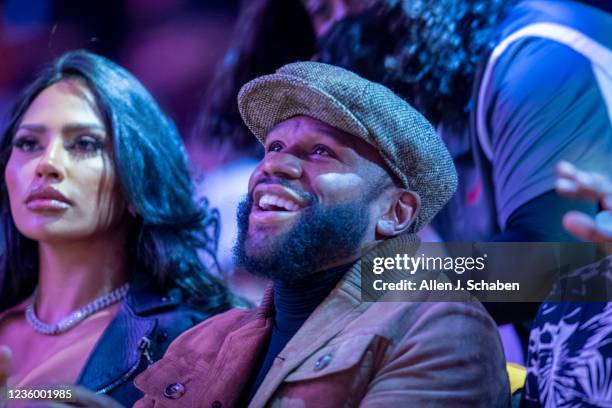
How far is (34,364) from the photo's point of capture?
2.35 metres

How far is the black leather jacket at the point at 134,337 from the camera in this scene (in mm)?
2217

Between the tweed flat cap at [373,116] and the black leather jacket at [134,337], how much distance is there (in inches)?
28.5

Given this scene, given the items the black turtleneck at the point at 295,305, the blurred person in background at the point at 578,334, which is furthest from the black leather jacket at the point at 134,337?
the blurred person in background at the point at 578,334

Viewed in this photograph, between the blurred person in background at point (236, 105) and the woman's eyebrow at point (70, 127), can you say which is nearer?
the woman's eyebrow at point (70, 127)

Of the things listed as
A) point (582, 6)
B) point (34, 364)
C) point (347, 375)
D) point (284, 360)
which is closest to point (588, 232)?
point (347, 375)

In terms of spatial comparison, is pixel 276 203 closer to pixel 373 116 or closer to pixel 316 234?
pixel 316 234

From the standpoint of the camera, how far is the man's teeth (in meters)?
1.83

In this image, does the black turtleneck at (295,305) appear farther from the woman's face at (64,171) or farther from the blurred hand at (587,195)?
the woman's face at (64,171)

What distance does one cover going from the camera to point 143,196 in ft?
8.11

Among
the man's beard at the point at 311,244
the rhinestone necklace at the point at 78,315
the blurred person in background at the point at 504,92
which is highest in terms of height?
the blurred person in background at the point at 504,92

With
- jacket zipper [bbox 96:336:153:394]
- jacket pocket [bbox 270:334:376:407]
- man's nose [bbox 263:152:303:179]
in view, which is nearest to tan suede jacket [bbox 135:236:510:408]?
jacket pocket [bbox 270:334:376:407]

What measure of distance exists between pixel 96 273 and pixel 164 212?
0.87ft

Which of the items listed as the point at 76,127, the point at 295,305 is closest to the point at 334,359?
the point at 295,305

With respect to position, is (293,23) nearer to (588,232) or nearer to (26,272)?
(26,272)
